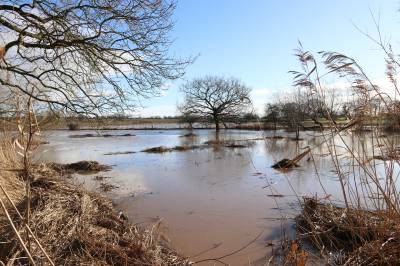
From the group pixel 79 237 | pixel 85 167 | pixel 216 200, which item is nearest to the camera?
pixel 79 237

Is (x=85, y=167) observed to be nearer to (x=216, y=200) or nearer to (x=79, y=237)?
(x=216, y=200)

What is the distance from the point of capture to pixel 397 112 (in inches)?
140

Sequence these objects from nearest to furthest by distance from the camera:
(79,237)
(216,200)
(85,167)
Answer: (79,237)
(216,200)
(85,167)

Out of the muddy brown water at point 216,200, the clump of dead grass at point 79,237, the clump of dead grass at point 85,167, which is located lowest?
the muddy brown water at point 216,200

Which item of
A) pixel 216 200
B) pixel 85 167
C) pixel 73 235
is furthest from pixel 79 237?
pixel 85 167

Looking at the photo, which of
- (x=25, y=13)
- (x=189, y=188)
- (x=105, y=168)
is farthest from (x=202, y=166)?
(x=25, y=13)

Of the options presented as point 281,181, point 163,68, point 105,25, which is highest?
point 105,25

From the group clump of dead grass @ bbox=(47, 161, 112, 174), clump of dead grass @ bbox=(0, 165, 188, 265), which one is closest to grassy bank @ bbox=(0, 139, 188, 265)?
clump of dead grass @ bbox=(0, 165, 188, 265)

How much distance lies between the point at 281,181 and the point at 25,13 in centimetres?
768

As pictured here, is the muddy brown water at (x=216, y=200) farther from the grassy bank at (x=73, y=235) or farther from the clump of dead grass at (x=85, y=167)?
the grassy bank at (x=73, y=235)

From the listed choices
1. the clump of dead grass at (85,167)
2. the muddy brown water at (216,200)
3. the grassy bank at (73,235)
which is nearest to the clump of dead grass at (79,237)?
the grassy bank at (73,235)

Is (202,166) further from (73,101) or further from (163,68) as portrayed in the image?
(73,101)

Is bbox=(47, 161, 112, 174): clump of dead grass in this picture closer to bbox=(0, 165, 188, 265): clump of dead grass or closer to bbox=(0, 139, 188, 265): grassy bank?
bbox=(0, 139, 188, 265): grassy bank

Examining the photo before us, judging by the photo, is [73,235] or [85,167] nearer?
[73,235]
